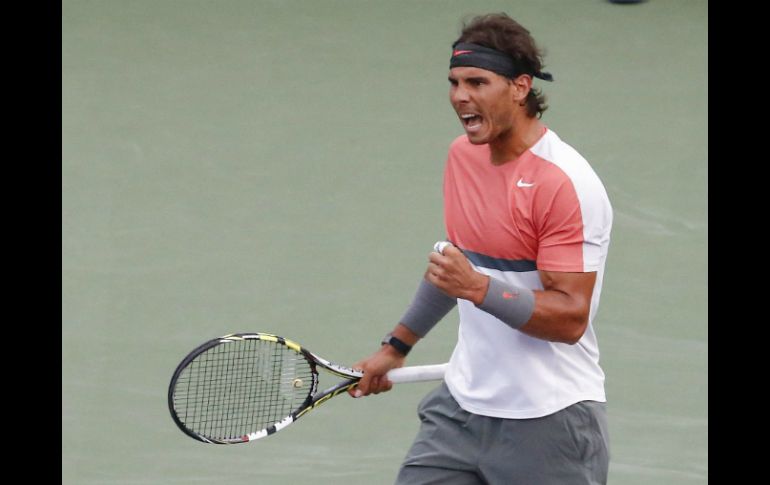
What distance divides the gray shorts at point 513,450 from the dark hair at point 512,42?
802 mm

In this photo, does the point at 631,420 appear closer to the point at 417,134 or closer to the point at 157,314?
the point at 157,314

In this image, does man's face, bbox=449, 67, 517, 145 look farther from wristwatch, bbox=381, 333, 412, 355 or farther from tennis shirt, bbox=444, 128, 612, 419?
wristwatch, bbox=381, 333, 412, 355

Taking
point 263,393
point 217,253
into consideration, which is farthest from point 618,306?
point 263,393

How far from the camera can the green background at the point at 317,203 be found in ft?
18.1

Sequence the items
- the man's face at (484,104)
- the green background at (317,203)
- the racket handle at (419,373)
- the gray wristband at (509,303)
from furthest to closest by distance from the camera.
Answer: the green background at (317,203), the racket handle at (419,373), the man's face at (484,104), the gray wristband at (509,303)

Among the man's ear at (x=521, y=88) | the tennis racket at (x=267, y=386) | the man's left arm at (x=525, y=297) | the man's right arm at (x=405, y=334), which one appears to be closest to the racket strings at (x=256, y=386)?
the tennis racket at (x=267, y=386)

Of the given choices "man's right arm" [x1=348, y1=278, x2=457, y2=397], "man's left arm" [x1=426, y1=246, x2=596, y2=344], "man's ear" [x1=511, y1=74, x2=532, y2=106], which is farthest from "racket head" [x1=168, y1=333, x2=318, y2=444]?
"man's ear" [x1=511, y1=74, x2=532, y2=106]

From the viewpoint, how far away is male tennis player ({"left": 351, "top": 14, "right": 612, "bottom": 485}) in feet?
12.2

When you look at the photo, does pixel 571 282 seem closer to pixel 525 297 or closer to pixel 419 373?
pixel 525 297

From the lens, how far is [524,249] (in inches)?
151

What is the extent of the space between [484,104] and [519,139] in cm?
13

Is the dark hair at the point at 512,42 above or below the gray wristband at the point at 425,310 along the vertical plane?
above

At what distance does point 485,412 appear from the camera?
3957 mm

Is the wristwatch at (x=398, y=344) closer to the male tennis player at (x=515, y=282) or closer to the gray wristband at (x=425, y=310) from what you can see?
the gray wristband at (x=425, y=310)
